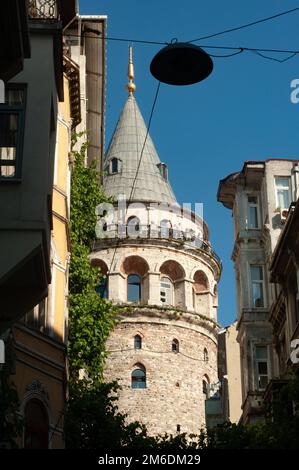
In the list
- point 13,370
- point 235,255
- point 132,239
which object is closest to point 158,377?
point 132,239

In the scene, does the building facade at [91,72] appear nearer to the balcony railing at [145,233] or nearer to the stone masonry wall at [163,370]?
the stone masonry wall at [163,370]

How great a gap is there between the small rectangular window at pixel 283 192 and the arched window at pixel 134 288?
85.7 ft

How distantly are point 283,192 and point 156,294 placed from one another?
25.8 m

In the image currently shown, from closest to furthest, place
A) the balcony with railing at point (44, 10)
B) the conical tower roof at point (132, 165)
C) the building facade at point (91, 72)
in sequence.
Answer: the balcony with railing at point (44, 10), the building facade at point (91, 72), the conical tower roof at point (132, 165)

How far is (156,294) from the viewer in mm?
59000

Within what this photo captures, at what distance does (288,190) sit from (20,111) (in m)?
20.5

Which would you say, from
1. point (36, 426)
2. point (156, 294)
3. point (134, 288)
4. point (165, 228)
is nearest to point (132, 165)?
point (165, 228)

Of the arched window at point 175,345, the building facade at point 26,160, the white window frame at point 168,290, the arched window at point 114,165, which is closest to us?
the building facade at point 26,160

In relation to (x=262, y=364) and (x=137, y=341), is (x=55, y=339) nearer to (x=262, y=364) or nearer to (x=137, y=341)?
(x=262, y=364)

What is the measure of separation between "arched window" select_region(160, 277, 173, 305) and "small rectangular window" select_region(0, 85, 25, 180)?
149 ft

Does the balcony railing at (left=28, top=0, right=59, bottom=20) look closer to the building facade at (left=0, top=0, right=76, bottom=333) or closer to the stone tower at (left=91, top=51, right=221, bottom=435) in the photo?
the building facade at (left=0, top=0, right=76, bottom=333)

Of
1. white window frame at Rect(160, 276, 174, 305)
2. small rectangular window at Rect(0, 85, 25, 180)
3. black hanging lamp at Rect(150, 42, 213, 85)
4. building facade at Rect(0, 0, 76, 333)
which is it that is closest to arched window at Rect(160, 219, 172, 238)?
white window frame at Rect(160, 276, 174, 305)

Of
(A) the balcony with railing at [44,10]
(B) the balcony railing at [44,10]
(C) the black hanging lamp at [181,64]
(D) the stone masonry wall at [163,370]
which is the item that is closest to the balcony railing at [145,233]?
(D) the stone masonry wall at [163,370]

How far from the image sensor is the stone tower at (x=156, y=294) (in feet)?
183
